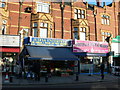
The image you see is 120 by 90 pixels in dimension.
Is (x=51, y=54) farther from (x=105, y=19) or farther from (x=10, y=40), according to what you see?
(x=105, y=19)

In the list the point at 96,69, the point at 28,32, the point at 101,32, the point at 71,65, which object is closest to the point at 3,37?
the point at 28,32

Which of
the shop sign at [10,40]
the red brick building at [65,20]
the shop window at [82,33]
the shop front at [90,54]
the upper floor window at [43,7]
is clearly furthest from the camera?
the shop window at [82,33]

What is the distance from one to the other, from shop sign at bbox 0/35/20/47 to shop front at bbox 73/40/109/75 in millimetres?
6698

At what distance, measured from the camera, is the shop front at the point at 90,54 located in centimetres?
1907

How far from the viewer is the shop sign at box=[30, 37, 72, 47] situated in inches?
688

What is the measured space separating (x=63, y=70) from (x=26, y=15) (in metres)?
7.95

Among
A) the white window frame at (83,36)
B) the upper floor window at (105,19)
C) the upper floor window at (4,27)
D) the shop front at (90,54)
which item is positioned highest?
the upper floor window at (105,19)

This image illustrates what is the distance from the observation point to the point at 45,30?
19.2 m

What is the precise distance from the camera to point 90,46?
20.0 m

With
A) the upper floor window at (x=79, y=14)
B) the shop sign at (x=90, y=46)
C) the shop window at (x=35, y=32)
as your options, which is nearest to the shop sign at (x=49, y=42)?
the shop sign at (x=90, y=46)

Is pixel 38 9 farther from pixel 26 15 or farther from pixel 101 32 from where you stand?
pixel 101 32

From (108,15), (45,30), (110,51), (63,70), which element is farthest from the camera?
(108,15)

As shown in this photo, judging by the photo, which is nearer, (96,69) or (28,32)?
(28,32)

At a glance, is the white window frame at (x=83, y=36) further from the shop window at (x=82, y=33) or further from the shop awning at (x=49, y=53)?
the shop awning at (x=49, y=53)
